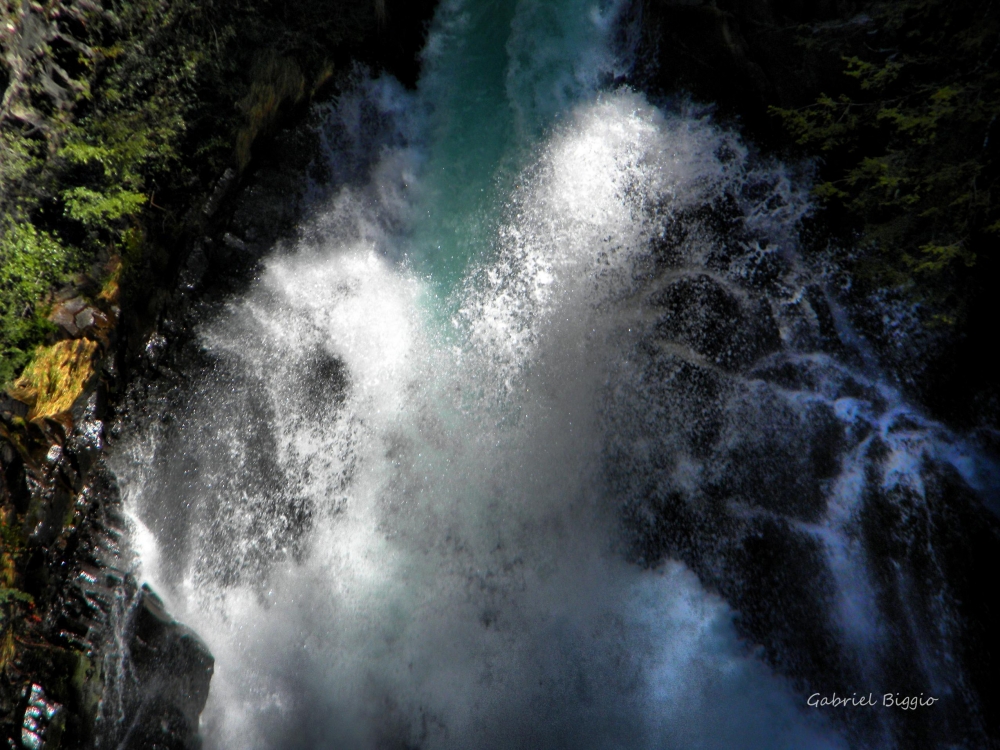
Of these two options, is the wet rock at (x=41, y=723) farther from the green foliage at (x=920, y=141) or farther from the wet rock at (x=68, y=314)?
the green foliage at (x=920, y=141)

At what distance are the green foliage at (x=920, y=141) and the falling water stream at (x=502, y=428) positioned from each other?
35.7 inches

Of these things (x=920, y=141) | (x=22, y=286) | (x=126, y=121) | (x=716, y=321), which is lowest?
(x=22, y=286)

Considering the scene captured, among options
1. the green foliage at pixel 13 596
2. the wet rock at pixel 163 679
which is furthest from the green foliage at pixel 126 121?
the wet rock at pixel 163 679

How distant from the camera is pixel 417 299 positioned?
7.89 metres

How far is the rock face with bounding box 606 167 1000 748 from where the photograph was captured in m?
6.24

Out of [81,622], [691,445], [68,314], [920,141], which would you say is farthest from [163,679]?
[920,141]

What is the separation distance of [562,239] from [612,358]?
192 centimetres

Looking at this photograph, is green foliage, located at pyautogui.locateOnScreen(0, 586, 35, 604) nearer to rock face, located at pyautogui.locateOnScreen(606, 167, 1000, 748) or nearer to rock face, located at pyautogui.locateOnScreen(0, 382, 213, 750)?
rock face, located at pyautogui.locateOnScreen(0, 382, 213, 750)

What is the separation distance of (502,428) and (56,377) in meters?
4.95

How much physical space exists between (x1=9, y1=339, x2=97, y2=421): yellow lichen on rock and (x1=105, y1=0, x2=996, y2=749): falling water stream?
845mm

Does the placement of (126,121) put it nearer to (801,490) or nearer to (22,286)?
(22,286)

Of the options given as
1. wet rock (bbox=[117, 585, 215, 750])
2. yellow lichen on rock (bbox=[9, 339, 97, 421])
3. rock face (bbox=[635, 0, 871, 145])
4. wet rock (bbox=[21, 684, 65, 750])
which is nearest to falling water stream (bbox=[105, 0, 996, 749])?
wet rock (bbox=[117, 585, 215, 750])

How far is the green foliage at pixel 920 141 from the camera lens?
20.5ft

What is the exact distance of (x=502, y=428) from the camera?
7.27 m
